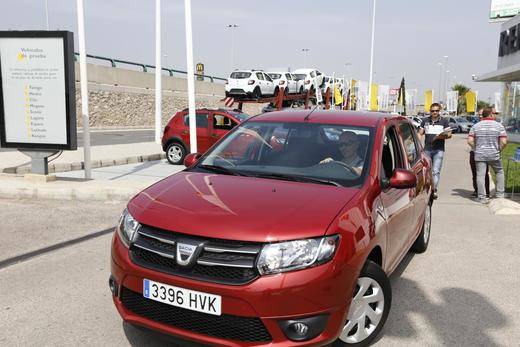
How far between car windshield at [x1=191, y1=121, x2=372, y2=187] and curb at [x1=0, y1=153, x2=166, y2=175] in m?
8.10

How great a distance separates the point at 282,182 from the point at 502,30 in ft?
113

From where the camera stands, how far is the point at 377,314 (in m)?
3.30

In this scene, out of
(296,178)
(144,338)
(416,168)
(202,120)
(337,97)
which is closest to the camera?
(144,338)

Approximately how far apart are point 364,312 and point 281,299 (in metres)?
0.84

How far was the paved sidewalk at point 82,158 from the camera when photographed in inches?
451

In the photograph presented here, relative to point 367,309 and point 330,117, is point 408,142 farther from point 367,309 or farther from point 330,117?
point 367,309

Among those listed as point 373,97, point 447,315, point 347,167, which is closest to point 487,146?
point 447,315

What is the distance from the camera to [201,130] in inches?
550

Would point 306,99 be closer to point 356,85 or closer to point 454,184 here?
point 356,85

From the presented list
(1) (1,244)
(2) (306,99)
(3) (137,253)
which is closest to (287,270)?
(3) (137,253)

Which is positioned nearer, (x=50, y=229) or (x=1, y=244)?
(x=1, y=244)

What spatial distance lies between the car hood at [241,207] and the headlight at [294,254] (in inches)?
1.7

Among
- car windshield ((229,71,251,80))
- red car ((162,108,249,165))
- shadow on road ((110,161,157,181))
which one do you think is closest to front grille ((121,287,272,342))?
shadow on road ((110,161,157,181))

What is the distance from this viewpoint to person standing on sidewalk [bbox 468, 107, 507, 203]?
28.4ft
